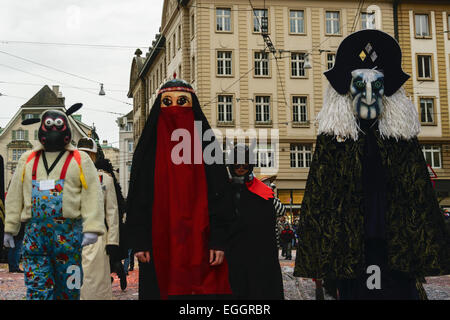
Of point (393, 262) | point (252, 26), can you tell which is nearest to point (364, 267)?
point (393, 262)

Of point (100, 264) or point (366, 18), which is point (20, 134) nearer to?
point (366, 18)

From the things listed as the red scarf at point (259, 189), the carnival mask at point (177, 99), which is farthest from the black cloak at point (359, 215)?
the red scarf at point (259, 189)

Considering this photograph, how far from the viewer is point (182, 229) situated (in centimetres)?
456

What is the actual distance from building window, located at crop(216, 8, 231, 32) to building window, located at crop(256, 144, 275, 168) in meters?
7.14

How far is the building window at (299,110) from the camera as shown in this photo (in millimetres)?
35938

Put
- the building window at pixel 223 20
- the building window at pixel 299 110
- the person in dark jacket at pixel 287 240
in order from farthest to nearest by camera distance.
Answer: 1. the building window at pixel 299 110
2. the building window at pixel 223 20
3. the person in dark jacket at pixel 287 240

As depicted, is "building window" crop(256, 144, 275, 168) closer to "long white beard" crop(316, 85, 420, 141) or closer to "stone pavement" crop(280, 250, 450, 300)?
"stone pavement" crop(280, 250, 450, 300)

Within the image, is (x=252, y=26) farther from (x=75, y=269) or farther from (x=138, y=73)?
(x=75, y=269)

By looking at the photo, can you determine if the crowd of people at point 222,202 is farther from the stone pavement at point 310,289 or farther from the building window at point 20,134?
the building window at point 20,134

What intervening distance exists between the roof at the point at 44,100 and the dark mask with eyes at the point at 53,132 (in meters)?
68.0

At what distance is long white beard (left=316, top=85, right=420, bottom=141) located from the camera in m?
4.85

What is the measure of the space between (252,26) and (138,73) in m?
27.2

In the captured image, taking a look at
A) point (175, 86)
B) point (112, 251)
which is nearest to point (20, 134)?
point (112, 251)
